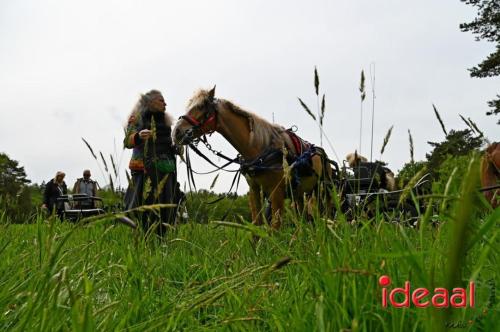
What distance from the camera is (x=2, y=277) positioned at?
2.05 meters

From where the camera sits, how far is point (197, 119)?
6977 mm

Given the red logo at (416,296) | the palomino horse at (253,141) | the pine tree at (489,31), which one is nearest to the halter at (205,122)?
the palomino horse at (253,141)

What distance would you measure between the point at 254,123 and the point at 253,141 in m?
0.30

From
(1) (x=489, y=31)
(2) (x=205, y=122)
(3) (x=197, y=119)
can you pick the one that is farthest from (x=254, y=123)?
(1) (x=489, y=31)

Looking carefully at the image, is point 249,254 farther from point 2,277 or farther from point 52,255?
point 52,255

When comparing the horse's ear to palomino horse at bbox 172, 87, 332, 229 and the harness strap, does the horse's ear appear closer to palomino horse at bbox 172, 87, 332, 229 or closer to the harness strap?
palomino horse at bbox 172, 87, 332, 229

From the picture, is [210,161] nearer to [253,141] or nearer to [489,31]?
[253,141]

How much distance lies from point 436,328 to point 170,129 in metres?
6.32

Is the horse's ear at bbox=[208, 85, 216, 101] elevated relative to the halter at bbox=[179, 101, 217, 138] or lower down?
elevated

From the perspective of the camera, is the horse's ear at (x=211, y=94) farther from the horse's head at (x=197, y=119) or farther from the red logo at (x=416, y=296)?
the red logo at (x=416, y=296)

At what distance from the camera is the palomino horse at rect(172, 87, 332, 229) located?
672cm

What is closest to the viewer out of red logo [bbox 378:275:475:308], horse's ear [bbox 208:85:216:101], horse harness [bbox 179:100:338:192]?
red logo [bbox 378:275:475:308]

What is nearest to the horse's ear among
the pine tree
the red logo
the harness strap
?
the harness strap

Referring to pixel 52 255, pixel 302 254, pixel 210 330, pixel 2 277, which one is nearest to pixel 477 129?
pixel 302 254
